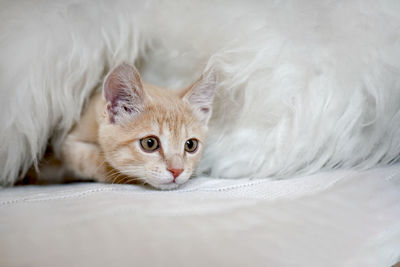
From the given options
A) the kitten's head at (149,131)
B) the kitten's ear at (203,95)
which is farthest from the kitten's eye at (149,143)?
the kitten's ear at (203,95)

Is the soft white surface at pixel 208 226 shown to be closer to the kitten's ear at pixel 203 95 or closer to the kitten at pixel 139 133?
the kitten at pixel 139 133

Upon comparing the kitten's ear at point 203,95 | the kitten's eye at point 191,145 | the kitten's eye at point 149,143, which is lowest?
the kitten's eye at point 191,145

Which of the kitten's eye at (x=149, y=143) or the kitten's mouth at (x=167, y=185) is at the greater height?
the kitten's eye at (x=149, y=143)

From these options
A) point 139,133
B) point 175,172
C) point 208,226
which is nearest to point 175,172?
point 175,172

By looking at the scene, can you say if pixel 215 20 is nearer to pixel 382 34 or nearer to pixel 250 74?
pixel 250 74

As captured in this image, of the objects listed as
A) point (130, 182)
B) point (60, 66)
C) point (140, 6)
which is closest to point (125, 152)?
point (130, 182)

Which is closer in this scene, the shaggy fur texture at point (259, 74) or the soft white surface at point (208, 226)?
the soft white surface at point (208, 226)

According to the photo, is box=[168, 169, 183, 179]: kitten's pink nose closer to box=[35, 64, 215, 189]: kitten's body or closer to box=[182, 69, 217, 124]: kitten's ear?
box=[35, 64, 215, 189]: kitten's body

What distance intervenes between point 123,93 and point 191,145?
17 centimetres

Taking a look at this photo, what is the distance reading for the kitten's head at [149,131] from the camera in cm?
67

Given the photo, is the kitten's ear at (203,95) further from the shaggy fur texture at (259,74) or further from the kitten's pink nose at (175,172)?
the kitten's pink nose at (175,172)

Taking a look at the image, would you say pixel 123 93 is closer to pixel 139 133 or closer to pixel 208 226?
pixel 139 133

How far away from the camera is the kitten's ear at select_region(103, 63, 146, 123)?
0.67m

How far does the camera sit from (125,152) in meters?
0.69
